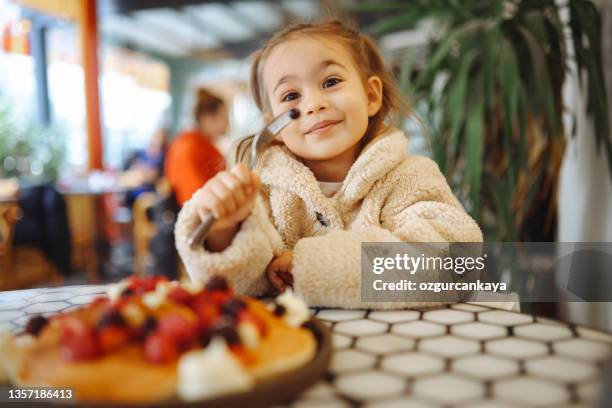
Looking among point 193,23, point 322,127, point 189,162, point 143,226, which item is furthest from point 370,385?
point 193,23

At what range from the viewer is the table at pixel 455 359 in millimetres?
377

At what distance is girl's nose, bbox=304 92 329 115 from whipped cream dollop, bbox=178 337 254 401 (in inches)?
22.5

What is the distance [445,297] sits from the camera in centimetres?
65

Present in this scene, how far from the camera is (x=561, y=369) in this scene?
1.38ft

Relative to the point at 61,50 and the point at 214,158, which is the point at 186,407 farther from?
the point at 61,50

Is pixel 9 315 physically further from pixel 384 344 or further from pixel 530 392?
pixel 530 392

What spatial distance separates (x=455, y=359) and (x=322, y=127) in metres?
0.53

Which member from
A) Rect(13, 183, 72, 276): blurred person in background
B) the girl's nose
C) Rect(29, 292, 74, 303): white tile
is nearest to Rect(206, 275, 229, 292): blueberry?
Rect(29, 292, 74, 303): white tile

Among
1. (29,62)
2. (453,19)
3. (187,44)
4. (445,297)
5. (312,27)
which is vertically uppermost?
(187,44)

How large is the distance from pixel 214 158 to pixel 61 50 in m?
3.37

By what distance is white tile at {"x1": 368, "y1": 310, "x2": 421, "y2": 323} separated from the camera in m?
0.58

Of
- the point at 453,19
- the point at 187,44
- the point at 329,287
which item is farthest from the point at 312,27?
the point at 187,44

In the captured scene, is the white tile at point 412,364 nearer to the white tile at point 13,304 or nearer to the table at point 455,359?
the table at point 455,359

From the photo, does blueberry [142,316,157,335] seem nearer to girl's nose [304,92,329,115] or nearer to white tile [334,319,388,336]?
white tile [334,319,388,336]
